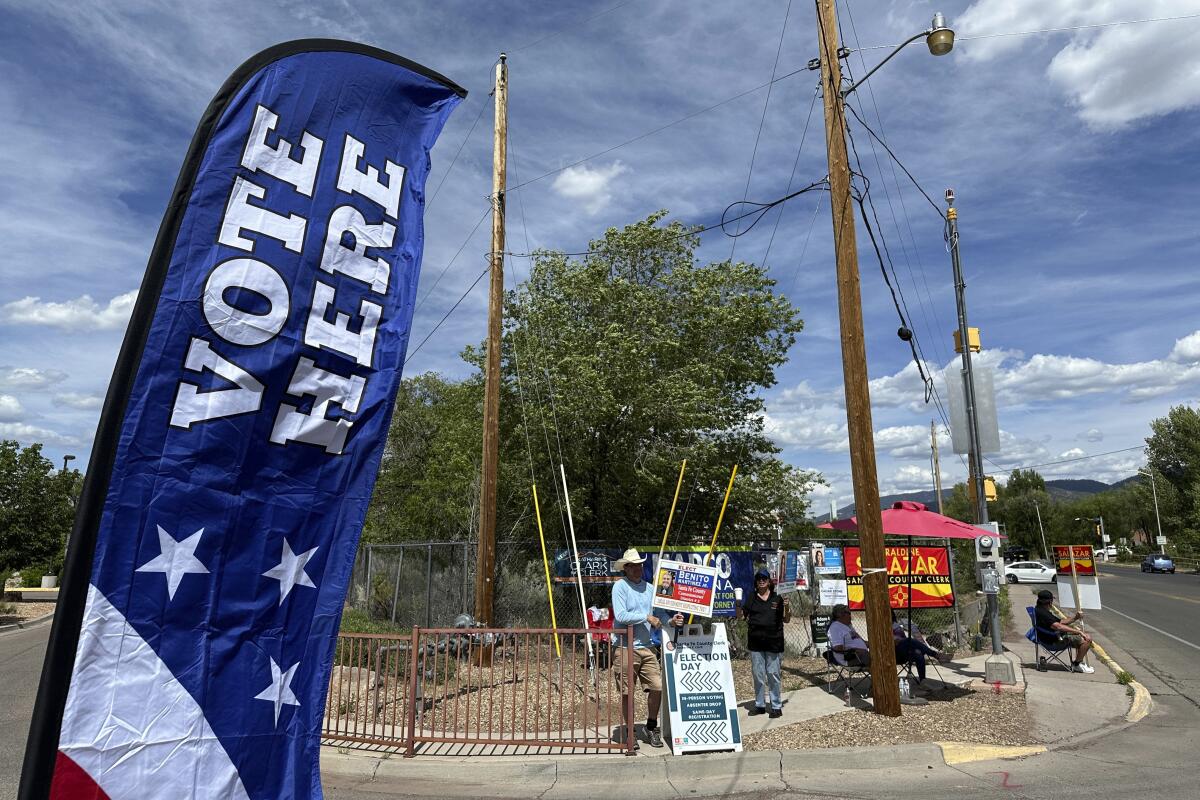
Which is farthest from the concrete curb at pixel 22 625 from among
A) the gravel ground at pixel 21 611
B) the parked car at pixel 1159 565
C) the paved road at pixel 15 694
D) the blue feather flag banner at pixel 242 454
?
the parked car at pixel 1159 565

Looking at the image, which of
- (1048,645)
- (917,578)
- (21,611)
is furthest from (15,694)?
(1048,645)

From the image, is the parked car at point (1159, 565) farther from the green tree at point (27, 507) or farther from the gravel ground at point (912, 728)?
the green tree at point (27, 507)

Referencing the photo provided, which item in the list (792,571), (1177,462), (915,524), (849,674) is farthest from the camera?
(1177,462)

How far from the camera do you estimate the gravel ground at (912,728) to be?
7.40 meters

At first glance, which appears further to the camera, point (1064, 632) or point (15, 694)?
point (1064, 632)

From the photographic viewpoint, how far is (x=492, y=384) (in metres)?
12.3

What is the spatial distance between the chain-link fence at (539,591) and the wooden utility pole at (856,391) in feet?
10.8

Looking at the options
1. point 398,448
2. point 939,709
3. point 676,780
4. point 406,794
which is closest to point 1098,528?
point 939,709

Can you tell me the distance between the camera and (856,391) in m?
8.53

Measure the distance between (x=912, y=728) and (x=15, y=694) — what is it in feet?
37.1

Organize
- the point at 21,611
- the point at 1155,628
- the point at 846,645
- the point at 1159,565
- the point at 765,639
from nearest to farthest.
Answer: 1. the point at 765,639
2. the point at 846,645
3. the point at 1155,628
4. the point at 21,611
5. the point at 1159,565

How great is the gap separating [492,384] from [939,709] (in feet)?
25.3

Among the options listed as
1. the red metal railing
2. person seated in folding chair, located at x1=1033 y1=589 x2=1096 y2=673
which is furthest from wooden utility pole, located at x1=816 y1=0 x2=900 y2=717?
person seated in folding chair, located at x1=1033 y1=589 x2=1096 y2=673

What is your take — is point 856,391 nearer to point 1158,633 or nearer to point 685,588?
point 685,588
